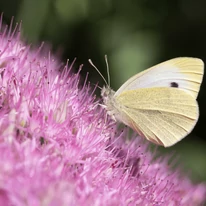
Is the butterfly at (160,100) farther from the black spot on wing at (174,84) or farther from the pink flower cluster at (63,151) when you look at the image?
the pink flower cluster at (63,151)

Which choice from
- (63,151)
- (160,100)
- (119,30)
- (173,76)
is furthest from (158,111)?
(119,30)

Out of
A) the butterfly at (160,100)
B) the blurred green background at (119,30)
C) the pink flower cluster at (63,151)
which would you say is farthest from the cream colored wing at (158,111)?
the blurred green background at (119,30)

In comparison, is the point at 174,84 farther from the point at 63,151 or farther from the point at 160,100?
the point at 63,151

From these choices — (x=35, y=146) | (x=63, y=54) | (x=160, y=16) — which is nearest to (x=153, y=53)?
(x=160, y=16)

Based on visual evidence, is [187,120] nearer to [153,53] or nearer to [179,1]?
[153,53]

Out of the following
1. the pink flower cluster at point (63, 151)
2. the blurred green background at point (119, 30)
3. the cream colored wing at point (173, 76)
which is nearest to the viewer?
the pink flower cluster at point (63, 151)
